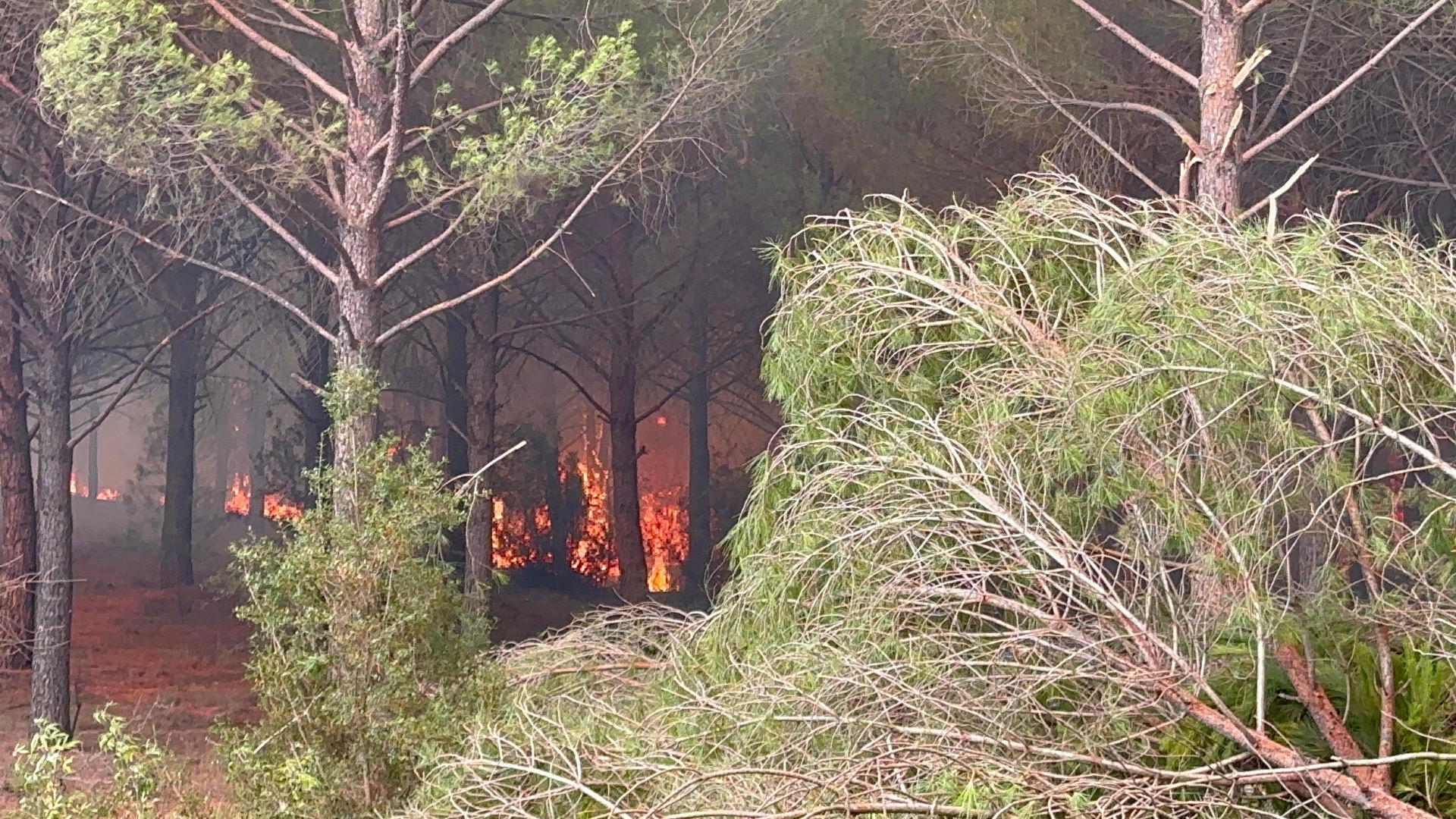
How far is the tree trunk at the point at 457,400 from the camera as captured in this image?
517 inches

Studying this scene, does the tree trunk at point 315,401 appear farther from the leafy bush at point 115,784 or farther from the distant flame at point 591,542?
the leafy bush at point 115,784

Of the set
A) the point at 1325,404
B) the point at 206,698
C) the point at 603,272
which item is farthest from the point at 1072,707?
the point at 603,272

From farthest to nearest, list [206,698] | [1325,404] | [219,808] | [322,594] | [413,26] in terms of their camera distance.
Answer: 1. [206,698]
2. [413,26]
3. [219,808]
4. [322,594]
5. [1325,404]

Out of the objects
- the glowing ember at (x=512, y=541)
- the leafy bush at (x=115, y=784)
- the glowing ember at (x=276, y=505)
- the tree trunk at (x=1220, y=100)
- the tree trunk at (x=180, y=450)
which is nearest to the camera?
the leafy bush at (x=115, y=784)

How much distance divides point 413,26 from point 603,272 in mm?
6376

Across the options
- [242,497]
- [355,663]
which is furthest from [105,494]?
[355,663]

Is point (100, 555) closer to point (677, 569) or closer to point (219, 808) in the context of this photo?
point (677, 569)

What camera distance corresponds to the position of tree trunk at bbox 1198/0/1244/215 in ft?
21.7

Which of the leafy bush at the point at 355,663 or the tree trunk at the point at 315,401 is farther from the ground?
the tree trunk at the point at 315,401

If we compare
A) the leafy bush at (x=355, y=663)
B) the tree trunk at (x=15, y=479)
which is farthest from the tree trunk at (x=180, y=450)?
the leafy bush at (x=355, y=663)

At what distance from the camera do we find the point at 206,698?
35.9ft

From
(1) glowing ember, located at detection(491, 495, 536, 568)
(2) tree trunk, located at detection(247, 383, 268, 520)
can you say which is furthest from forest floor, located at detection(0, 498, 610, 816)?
(2) tree trunk, located at detection(247, 383, 268, 520)

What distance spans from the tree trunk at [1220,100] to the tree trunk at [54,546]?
7.13 metres

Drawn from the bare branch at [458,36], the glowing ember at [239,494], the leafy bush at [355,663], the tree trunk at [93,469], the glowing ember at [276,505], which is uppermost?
the bare branch at [458,36]
